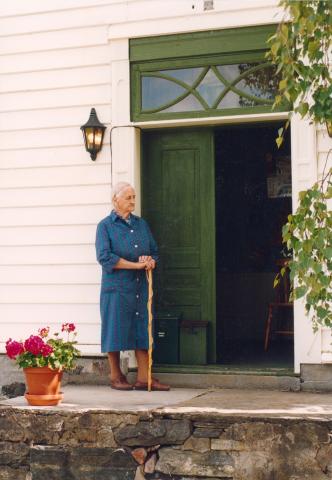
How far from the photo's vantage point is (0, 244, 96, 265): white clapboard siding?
783cm

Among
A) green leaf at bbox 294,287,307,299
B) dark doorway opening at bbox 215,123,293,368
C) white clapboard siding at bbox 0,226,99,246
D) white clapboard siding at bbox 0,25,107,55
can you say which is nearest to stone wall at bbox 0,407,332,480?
green leaf at bbox 294,287,307,299

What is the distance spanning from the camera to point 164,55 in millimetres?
7691

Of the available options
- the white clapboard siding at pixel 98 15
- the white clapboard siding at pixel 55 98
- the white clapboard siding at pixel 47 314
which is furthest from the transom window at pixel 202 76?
the white clapboard siding at pixel 47 314

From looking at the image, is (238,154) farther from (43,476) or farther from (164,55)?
(43,476)

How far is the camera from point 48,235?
7.95 metres

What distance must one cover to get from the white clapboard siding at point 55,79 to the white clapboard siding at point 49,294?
1.94 meters

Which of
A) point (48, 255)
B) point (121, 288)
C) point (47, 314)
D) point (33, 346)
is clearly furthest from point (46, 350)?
point (48, 255)

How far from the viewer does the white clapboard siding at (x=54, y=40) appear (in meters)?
7.87

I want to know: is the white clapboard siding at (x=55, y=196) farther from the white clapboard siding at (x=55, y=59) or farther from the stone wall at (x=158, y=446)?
the stone wall at (x=158, y=446)

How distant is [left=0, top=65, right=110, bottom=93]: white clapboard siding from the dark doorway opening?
3.21 m

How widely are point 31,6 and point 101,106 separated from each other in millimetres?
1261

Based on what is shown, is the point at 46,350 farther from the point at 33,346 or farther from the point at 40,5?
the point at 40,5

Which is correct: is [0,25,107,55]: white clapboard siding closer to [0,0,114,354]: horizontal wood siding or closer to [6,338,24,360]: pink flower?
[0,0,114,354]: horizontal wood siding

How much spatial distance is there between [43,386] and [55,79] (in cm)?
313
